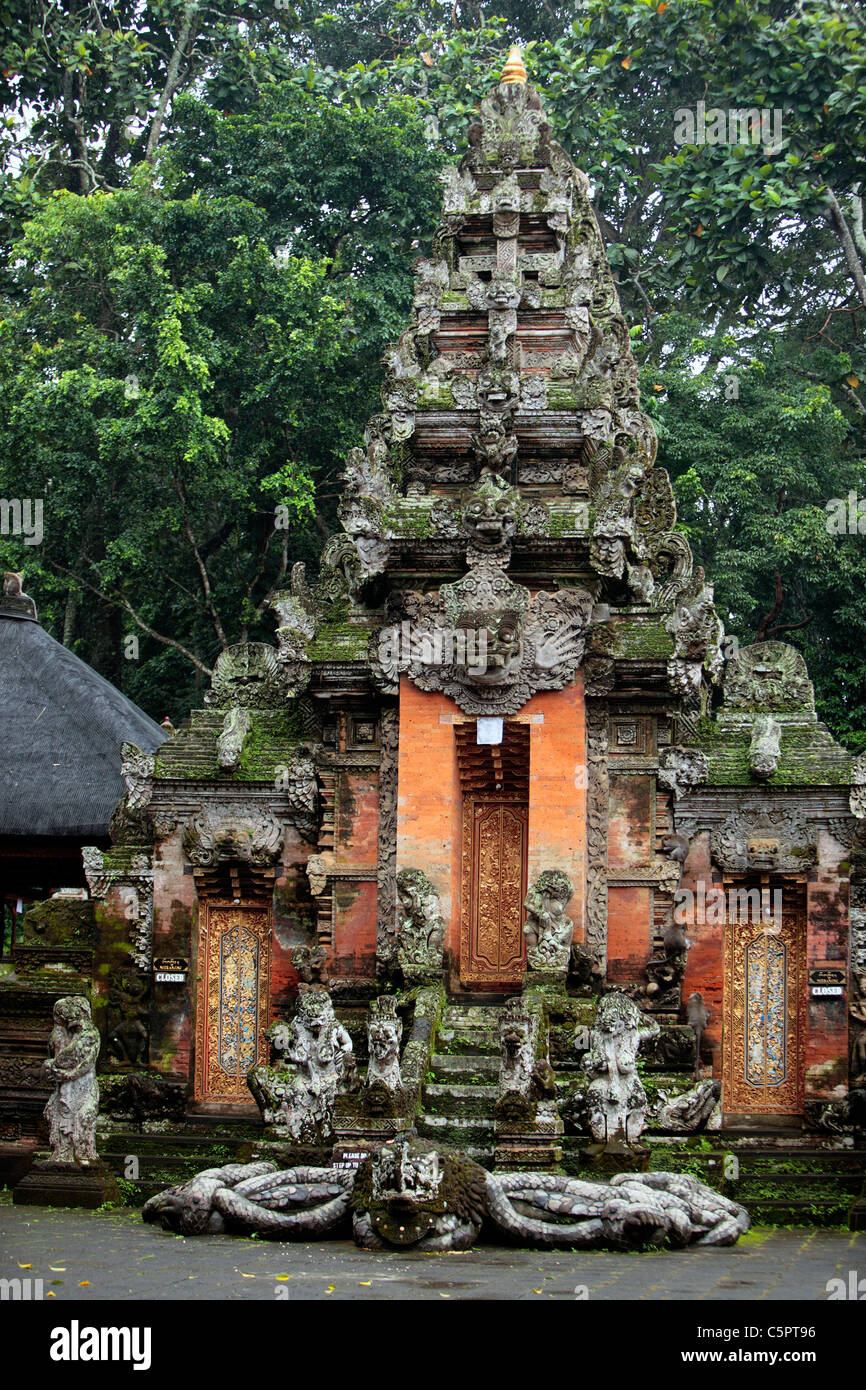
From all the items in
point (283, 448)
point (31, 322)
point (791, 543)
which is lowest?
point (791, 543)

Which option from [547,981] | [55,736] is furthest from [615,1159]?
[55,736]

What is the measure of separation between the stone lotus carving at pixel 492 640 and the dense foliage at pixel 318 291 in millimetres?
10779

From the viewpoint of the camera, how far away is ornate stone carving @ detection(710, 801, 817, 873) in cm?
1705

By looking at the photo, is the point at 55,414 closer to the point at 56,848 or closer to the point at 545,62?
the point at 56,848

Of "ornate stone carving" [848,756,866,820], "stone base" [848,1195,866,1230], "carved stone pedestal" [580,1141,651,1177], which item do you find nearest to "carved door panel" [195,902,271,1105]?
"carved stone pedestal" [580,1141,651,1177]

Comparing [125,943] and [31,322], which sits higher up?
[31,322]

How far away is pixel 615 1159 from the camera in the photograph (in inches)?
499

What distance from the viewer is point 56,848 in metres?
23.0

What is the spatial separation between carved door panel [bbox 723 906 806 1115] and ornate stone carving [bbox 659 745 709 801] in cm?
157

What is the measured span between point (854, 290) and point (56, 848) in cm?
1756

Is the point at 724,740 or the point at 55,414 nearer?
the point at 724,740

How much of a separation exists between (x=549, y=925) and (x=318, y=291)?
1585cm

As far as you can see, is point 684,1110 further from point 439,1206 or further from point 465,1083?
point 439,1206

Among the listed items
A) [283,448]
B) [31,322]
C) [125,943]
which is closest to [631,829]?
[125,943]
